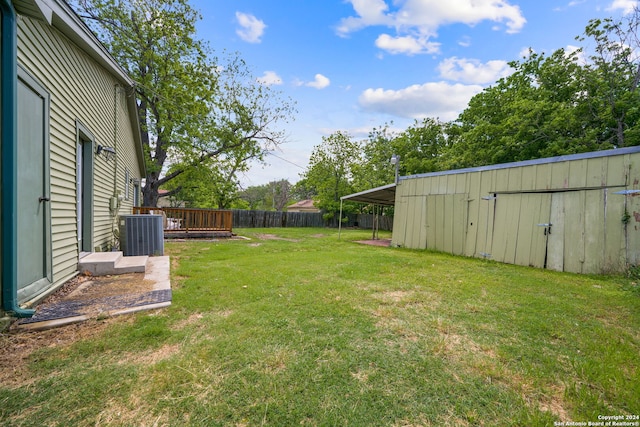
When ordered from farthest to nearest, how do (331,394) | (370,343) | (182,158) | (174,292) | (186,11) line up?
(182,158)
(186,11)
(174,292)
(370,343)
(331,394)

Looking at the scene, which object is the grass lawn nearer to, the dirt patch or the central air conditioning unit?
the dirt patch

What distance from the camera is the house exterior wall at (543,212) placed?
5176 millimetres

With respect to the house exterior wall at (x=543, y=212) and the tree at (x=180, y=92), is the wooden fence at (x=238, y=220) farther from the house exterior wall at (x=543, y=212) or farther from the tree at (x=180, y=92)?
the house exterior wall at (x=543, y=212)

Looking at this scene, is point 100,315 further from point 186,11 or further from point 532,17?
point 186,11

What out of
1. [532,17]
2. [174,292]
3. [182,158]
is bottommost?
[174,292]

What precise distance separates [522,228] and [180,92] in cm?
1444

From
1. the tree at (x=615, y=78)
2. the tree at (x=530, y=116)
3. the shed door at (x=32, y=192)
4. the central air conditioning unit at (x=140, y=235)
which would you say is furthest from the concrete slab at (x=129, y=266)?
the tree at (x=615, y=78)

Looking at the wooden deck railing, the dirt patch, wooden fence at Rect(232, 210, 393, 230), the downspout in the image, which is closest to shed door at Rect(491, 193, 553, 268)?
the dirt patch

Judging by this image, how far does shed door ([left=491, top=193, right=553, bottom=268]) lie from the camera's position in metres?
6.20

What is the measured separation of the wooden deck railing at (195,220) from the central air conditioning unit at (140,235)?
4.55 m

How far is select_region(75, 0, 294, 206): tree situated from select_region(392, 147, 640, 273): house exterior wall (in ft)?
36.4

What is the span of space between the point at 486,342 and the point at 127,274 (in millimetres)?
4763

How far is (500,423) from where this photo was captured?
1.42 meters

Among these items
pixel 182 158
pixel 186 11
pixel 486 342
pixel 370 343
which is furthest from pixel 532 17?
pixel 182 158
